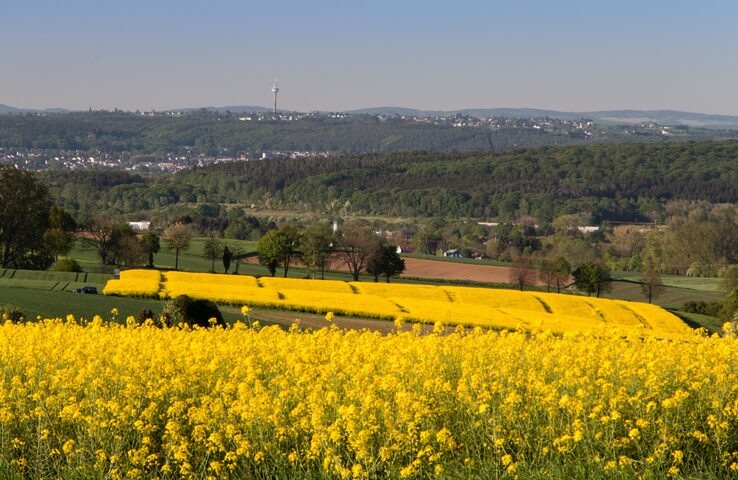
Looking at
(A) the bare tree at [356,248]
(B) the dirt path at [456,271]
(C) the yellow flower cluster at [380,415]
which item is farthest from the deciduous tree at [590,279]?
(C) the yellow flower cluster at [380,415]

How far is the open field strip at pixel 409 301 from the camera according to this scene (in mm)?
38938

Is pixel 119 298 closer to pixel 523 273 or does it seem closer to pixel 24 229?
pixel 24 229

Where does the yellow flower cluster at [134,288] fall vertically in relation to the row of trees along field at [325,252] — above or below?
above

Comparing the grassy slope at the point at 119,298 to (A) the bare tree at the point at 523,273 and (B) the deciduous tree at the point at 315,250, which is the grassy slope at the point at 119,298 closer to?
(B) the deciduous tree at the point at 315,250

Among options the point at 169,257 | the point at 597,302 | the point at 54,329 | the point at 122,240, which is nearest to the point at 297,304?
the point at 597,302

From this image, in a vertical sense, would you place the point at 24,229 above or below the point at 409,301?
below

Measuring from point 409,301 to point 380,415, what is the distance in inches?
1346

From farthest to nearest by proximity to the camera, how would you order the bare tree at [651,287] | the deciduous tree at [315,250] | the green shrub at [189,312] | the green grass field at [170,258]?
1. the green grass field at [170,258]
2. the deciduous tree at [315,250]
3. the bare tree at [651,287]
4. the green shrub at [189,312]

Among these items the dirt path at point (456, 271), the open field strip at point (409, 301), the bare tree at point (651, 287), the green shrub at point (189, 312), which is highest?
the green shrub at point (189, 312)

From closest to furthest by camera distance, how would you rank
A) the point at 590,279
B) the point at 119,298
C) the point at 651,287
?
the point at 119,298
the point at 590,279
the point at 651,287

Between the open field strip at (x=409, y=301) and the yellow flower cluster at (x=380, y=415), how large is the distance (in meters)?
21.2

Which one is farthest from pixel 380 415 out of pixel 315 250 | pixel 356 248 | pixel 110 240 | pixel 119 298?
pixel 110 240

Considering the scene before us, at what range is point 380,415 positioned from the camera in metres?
10.3

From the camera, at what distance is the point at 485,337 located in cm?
1362
